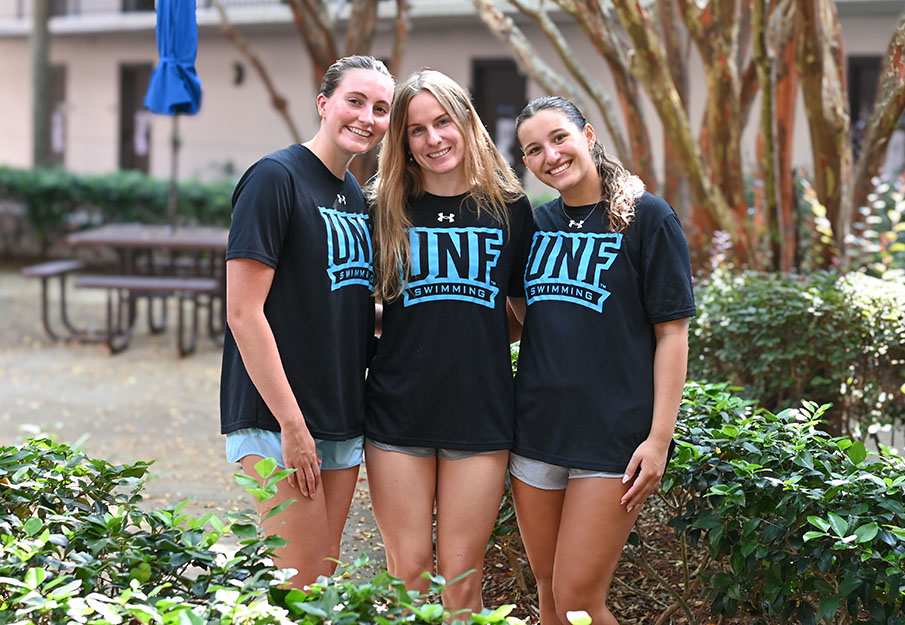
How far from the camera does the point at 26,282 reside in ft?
52.0

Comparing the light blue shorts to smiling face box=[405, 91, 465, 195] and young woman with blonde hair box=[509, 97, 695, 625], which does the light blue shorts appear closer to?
young woman with blonde hair box=[509, 97, 695, 625]

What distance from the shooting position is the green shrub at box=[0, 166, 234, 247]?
Result: 54.7ft

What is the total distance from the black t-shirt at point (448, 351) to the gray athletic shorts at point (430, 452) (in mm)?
24

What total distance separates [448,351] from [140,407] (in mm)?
5844

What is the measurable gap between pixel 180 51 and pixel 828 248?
4.26 m

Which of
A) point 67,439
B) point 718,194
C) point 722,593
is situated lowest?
point 67,439

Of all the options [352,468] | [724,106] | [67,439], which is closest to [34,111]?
[67,439]

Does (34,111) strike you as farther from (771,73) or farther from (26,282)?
(771,73)

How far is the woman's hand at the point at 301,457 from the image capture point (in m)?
2.78

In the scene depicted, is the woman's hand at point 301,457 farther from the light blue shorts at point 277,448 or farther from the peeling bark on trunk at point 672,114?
the peeling bark on trunk at point 672,114

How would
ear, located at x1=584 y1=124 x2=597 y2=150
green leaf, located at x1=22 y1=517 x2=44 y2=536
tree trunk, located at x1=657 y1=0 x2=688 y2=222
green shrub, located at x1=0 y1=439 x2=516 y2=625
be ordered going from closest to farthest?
green shrub, located at x1=0 y1=439 x2=516 y2=625, green leaf, located at x1=22 y1=517 x2=44 y2=536, ear, located at x1=584 y1=124 x2=597 y2=150, tree trunk, located at x1=657 y1=0 x2=688 y2=222

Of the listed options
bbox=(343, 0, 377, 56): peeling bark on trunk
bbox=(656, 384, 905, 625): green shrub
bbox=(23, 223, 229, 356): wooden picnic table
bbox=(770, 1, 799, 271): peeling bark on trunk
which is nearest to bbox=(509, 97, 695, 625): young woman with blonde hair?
bbox=(656, 384, 905, 625): green shrub

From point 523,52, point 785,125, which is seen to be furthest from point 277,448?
point 785,125

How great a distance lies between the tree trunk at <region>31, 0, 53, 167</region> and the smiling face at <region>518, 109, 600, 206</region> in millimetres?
18676
